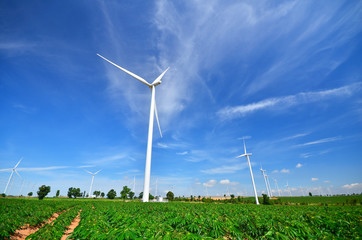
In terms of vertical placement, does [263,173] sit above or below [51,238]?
above

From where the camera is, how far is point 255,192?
223ft

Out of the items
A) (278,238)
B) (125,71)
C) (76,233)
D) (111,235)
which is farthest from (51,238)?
(125,71)

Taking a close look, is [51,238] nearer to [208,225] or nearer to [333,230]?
[208,225]

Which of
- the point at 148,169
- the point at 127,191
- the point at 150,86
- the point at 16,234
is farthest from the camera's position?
the point at 127,191

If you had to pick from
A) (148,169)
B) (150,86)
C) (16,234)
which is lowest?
(16,234)

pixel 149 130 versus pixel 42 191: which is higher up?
pixel 149 130

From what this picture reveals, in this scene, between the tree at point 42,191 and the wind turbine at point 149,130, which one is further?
the tree at point 42,191

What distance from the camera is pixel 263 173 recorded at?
10294 cm

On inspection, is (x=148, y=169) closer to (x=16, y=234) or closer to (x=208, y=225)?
(x=16, y=234)

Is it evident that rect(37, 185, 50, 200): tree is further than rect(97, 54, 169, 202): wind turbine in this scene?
Yes

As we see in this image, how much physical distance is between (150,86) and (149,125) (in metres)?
14.8

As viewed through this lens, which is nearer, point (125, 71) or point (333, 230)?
point (333, 230)

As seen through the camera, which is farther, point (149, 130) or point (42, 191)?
point (42, 191)

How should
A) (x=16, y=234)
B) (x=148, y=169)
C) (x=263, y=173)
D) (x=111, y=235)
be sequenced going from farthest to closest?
(x=263, y=173) < (x=148, y=169) < (x=16, y=234) < (x=111, y=235)
